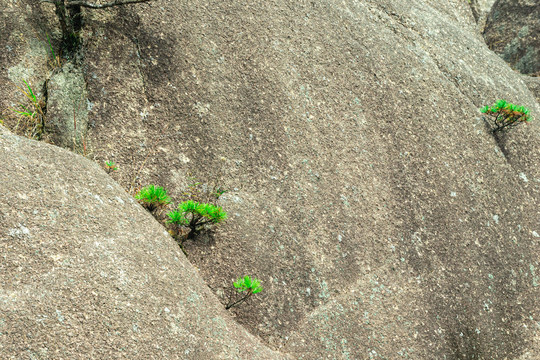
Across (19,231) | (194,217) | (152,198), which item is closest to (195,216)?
(194,217)

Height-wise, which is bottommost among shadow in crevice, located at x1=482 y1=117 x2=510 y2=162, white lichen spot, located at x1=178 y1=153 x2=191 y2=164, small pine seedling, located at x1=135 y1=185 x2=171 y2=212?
small pine seedling, located at x1=135 y1=185 x2=171 y2=212

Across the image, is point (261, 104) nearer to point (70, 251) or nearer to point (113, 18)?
point (113, 18)

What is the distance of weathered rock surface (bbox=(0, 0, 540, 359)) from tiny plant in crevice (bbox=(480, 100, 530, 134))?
220 mm

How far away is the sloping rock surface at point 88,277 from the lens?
2.64 meters

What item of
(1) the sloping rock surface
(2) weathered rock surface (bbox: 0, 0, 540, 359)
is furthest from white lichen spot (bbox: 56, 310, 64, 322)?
(2) weathered rock surface (bbox: 0, 0, 540, 359)

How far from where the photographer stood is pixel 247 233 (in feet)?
13.6

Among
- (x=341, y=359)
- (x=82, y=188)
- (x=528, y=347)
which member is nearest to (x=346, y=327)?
(x=341, y=359)

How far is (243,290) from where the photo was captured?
148 inches

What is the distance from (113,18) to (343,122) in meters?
2.69

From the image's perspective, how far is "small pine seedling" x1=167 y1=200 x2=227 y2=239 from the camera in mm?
3916

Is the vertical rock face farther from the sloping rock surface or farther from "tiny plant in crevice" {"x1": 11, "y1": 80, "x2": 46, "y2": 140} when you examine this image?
"tiny plant in crevice" {"x1": 11, "y1": 80, "x2": 46, "y2": 140}

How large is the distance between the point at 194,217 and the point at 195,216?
16 millimetres

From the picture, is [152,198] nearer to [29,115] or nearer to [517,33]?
[29,115]

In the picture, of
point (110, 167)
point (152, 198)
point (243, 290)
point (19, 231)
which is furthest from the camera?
point (110, 167)
